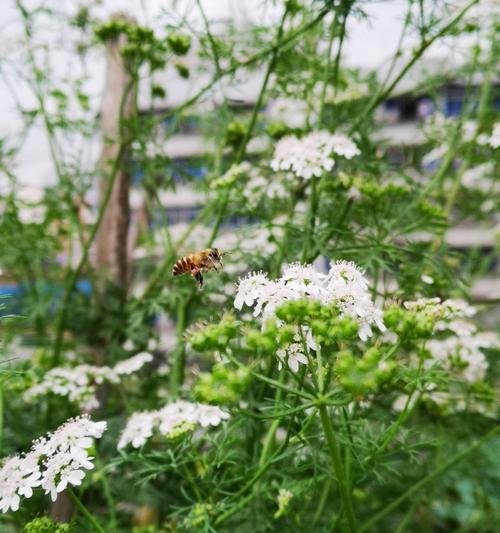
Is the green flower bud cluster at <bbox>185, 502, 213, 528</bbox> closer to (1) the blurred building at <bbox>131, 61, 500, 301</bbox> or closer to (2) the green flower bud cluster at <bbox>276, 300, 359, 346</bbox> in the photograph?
(2) the green flower bud cluster at <bbox>276, 300, 359, 346</bbox>

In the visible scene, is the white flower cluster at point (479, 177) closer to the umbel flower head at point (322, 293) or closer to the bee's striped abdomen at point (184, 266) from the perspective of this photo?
the bee's striped abdomen at point (184, 266)

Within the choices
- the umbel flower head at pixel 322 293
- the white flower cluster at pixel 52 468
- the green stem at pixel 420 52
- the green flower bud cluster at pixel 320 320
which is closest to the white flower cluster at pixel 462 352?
the green stem at pixel 420 52

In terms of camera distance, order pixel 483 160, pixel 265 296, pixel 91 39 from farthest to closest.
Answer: pixel 91 39
pixel 483 160
pixel 265 296

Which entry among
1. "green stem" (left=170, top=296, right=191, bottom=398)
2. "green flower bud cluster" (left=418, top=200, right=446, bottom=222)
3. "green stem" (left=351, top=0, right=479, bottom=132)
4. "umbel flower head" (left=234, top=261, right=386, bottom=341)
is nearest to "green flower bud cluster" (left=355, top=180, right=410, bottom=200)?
"green flower bud cluster" (left=418, top=200, right=446, bottom=222)

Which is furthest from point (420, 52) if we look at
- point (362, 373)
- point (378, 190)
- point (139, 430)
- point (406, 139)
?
point (406, 139)

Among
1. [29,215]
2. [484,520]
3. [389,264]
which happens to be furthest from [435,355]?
[29,215]

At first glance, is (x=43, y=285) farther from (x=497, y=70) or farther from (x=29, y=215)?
(x=497, y=70)
